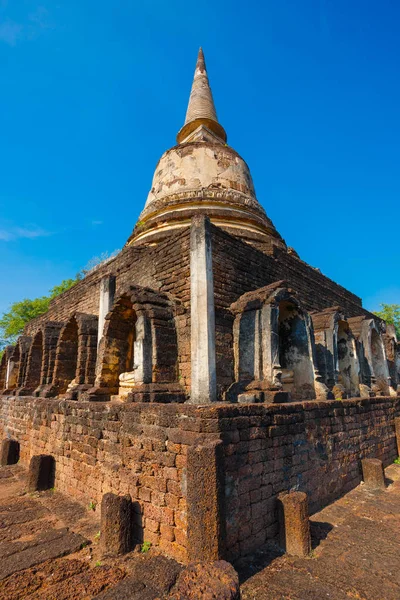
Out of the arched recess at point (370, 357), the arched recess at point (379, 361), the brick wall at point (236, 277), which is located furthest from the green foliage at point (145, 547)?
the arched recess at point (379, 361)

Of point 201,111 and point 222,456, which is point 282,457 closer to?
point 222,456

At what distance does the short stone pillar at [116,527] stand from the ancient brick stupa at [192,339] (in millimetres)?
313

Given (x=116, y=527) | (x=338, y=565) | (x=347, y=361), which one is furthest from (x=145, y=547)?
(x=347, y=361)

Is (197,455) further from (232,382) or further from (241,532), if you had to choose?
(232,382)

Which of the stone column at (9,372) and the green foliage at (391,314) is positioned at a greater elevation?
the green foliage at (391,314)

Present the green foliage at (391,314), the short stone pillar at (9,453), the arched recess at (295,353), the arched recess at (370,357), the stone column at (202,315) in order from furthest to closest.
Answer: the green foliage at (391,314) → the arched recess at (370,357) → the short stone pillar at (9,453) → the arched recess at (295,353) → the stone column at (202,315)

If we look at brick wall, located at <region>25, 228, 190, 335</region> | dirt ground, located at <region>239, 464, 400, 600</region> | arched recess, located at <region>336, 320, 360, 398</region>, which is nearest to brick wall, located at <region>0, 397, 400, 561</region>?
dirt ground, located at <region>239, 464, 400, 600</region>

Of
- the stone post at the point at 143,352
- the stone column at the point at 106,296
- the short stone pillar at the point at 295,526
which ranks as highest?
the stone column at the point at 106,296

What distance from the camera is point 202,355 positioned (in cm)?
569

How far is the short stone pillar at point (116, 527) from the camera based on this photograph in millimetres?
4367

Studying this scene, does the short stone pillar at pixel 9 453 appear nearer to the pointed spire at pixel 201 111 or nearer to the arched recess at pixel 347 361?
the arched recess at pixel 347 361

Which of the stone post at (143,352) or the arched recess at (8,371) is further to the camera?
the arched recess at (8,371)

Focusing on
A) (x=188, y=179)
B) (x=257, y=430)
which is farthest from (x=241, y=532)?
(x=188, y=179)

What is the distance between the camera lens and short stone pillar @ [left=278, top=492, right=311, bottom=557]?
14.3 feet
